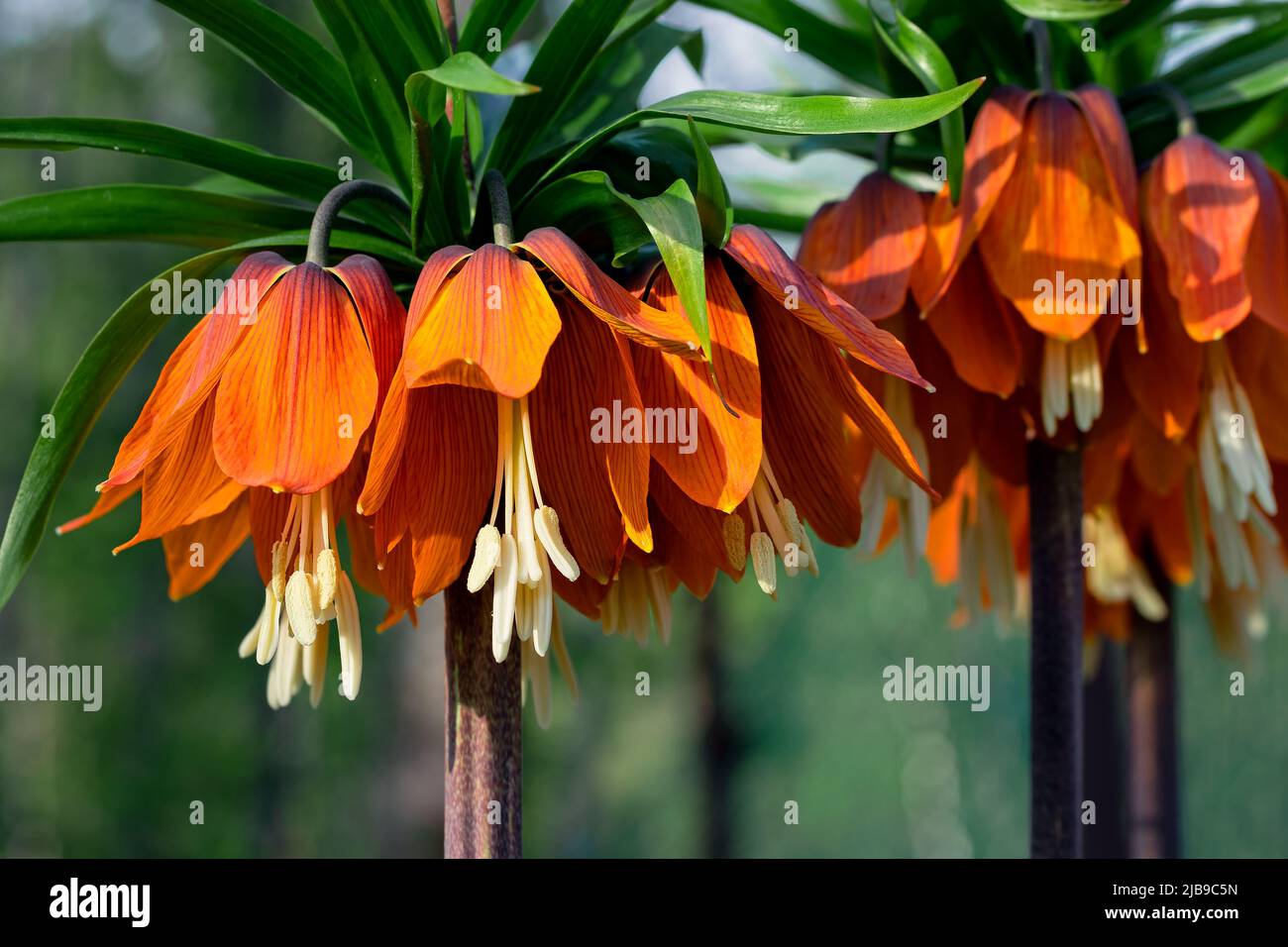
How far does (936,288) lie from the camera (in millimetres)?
842

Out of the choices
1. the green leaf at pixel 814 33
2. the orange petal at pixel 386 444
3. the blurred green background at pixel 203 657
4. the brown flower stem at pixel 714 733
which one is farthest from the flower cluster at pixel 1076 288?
the blurred green background at pixel 203 657

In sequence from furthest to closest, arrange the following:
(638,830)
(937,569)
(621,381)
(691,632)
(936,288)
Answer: (638,830) < (691,632) < (937,569) < (936,288) < (621,381)

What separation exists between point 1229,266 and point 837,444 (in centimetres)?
31

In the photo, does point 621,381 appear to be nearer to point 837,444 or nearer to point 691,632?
point 837,444

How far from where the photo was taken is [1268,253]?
0.83 meters

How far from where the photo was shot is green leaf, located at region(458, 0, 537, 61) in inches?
27.6

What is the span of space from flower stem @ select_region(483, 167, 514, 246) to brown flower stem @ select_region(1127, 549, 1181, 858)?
83 cm

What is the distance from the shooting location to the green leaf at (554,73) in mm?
704

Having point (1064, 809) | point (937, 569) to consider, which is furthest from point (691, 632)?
point (1064, 809)

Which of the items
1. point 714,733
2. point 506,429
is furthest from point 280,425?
point 714,733

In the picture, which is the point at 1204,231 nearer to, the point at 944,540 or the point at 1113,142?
the point at 1113,142

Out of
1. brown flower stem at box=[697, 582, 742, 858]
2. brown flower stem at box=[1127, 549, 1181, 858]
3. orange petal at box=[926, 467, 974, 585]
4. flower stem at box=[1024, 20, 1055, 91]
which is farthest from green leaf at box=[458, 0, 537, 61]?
brown flower stem at box=[697, 582, 742, 858]

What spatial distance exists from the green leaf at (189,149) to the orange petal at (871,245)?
30cm

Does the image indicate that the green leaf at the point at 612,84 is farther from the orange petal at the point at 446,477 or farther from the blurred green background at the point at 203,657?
the blurred green background at the point at 203,657
